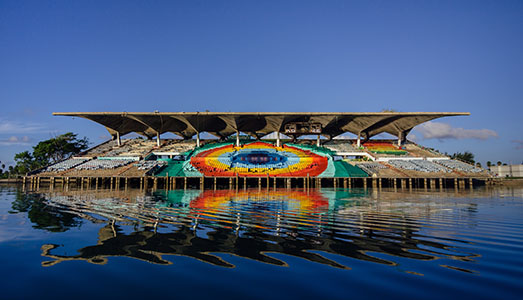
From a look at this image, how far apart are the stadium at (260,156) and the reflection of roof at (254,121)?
7.0 inches

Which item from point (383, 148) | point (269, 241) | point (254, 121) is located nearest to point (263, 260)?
point (269, 241)

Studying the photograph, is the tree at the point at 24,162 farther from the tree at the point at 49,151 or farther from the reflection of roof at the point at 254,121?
the reflection of roof at the point at 254,121

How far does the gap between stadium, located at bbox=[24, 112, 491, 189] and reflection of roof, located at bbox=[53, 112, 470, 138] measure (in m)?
0.18

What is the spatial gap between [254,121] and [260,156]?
9.31 m

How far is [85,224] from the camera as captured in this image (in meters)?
11.2

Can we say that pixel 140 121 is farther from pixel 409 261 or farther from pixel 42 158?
pixel 409 261

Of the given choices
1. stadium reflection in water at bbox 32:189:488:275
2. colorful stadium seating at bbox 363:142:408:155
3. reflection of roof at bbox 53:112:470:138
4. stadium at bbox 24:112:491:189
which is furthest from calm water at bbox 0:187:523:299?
colorful stadium seating at bbox 363:142:408:155

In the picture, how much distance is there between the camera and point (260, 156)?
2173 inches

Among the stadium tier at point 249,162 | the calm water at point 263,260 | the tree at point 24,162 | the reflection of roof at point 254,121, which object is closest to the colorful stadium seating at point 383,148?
the stadium tier at point 249,162

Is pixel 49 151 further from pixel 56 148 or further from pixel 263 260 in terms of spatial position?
pixel 263 260

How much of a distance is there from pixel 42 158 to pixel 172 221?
81977 millimetres

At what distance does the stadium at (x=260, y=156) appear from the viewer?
151 ft

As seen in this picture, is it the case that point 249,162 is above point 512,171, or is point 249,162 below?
above

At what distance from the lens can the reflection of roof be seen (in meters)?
57.9
